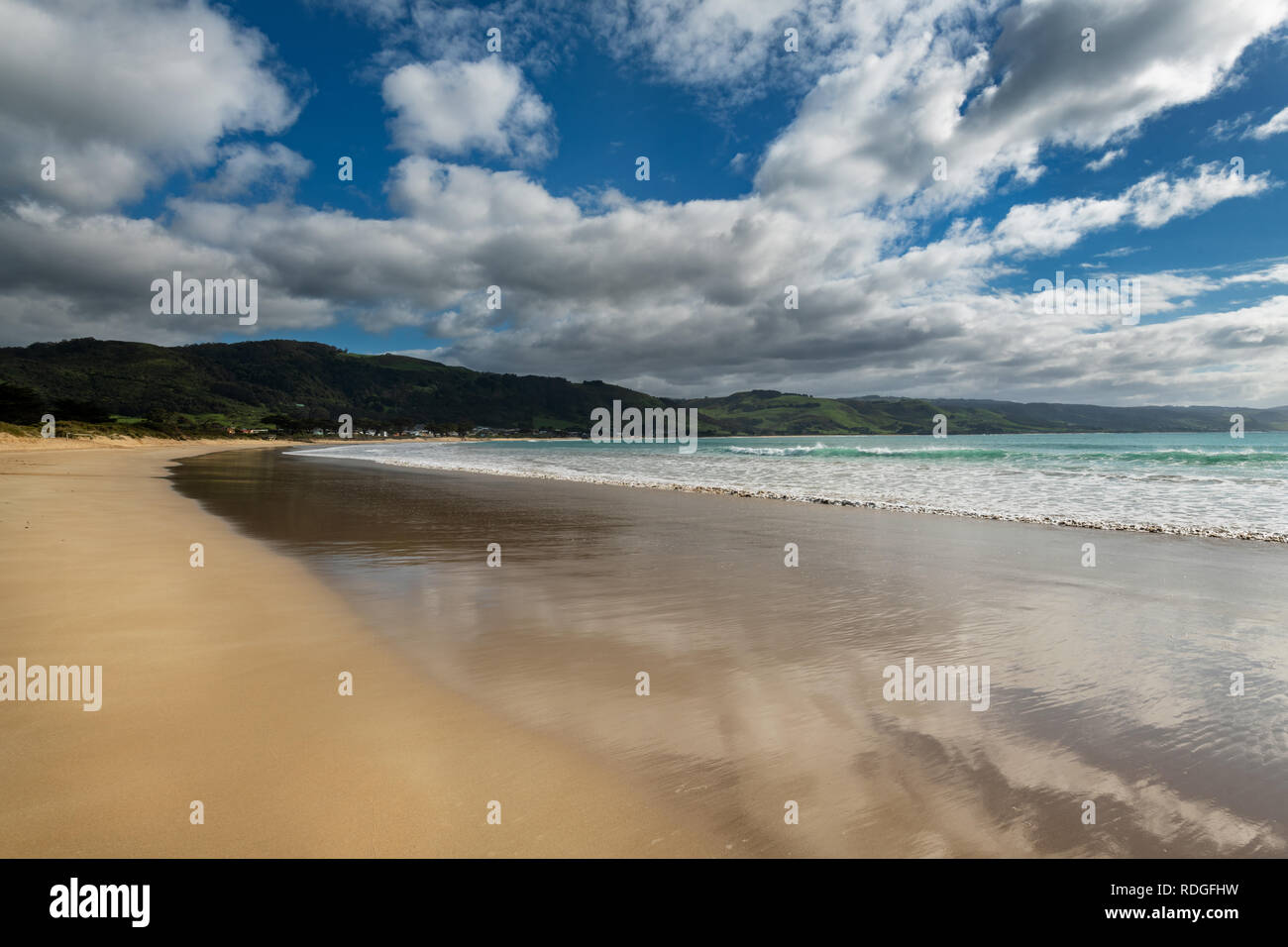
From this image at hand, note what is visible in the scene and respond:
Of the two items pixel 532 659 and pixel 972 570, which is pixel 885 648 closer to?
pixel 532 659

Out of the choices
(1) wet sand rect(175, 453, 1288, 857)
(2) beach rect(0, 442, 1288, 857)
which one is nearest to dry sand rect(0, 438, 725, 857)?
(2) beach rect(0, 442, 1288, 857)

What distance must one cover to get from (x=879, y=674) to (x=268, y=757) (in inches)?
190

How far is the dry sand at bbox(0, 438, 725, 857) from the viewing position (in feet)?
9.90

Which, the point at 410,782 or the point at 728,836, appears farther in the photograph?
the point at 410,782

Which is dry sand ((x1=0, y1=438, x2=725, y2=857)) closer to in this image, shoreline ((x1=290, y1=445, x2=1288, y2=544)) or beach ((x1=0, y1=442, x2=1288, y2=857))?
beach ((x1=0, y1=442, x2=1288, y2=857))

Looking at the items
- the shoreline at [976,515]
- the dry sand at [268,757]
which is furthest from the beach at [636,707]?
the shoreline at [976,515]

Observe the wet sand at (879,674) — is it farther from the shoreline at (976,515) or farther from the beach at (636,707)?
the shoreline at (976,515)

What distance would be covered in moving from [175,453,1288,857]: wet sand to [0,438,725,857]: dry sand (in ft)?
1.17

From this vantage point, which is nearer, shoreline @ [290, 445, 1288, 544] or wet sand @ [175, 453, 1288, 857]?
wet sand @ [175, 453, 1288, 857]

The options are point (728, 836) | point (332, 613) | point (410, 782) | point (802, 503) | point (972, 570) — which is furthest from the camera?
point (802, 503)

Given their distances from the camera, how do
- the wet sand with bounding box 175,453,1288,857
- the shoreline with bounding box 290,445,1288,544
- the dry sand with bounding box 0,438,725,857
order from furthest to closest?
the shoreline with bounding box 290,445,1288,544
the wet sand with bounding box 175,453,1288,857
the dry sand with bounding box 0,438,725,857
